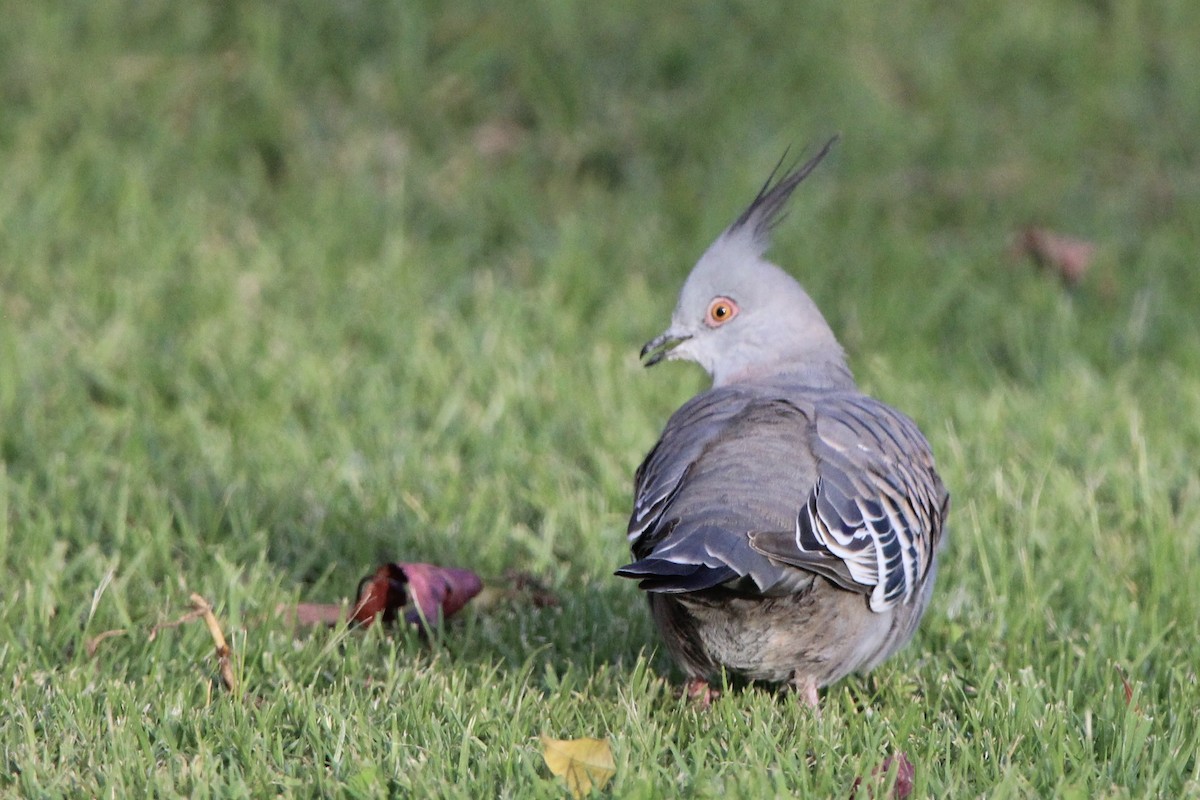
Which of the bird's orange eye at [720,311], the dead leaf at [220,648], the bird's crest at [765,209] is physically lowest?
the dead leaf at [220,648]

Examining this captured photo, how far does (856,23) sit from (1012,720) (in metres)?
5.48

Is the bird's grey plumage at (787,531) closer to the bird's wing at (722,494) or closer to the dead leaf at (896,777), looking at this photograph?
the bird's wing at (722,494)

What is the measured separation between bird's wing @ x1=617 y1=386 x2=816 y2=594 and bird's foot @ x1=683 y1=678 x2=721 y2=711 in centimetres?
42

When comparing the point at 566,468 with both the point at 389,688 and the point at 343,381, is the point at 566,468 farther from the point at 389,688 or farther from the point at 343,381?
the point at 389,688

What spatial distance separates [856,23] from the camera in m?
8.43

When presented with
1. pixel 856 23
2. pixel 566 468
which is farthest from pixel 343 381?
pixel 856 23

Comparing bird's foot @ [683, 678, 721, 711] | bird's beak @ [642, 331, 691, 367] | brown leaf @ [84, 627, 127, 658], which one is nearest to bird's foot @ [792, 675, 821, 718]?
bird's foot @ [683, 678, 721, 711]

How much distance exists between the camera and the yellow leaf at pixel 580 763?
3.28 metres

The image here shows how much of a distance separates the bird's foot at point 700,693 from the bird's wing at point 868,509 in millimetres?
495

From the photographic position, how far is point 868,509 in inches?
147

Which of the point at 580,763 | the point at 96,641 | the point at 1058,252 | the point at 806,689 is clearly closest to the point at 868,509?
the point at 806,689

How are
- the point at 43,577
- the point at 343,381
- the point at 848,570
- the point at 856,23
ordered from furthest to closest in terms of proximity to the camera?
the point at 856,23 < the point at 343,381 < the point at 43,577 < the point at 848,570

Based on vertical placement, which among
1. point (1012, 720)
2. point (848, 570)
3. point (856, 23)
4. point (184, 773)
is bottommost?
point (184, 773)

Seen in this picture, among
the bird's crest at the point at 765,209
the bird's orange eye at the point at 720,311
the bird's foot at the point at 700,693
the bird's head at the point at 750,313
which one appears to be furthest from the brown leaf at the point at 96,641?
the bird's crest at the point at 765,209
